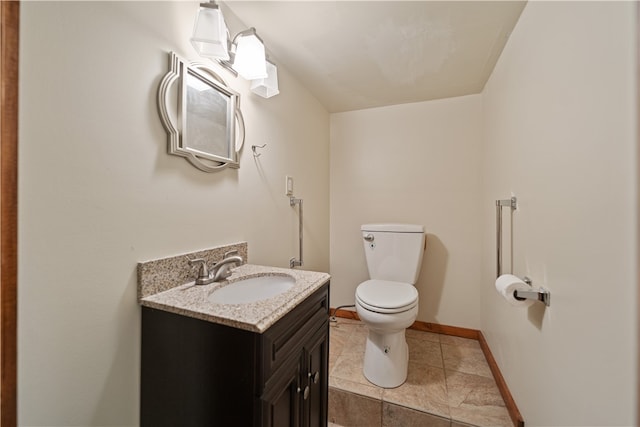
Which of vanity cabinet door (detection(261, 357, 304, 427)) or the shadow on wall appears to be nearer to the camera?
vanity cabinet door (detection(261, 357, 304, 427))

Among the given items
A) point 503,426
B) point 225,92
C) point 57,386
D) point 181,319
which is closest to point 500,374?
point 503,426

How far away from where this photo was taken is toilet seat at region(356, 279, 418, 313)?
1387mm

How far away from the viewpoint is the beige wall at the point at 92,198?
0.58m

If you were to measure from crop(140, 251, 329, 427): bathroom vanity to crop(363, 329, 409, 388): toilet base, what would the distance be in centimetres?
67

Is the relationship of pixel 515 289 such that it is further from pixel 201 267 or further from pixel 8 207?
pixel 8 207

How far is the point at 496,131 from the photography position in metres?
1.52

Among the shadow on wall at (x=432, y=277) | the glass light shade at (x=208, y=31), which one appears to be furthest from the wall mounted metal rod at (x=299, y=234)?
the shadow on wall at (x=432, y=277)

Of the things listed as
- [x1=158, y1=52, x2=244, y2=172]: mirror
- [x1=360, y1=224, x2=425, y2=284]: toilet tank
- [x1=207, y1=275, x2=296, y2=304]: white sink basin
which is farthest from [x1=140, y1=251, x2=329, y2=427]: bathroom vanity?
[x1=360, y1=224, x2=425, y2=284]: toilet tank

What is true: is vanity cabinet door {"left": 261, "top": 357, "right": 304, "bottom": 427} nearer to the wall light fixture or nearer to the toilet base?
the toilet base

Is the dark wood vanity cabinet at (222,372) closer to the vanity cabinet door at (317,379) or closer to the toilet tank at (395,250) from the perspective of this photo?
the vanity cabinet door at (317,379)

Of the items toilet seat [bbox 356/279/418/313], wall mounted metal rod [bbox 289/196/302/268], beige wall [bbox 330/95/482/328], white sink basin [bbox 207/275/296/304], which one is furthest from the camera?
beige wall [bbox 330/95/482/328]

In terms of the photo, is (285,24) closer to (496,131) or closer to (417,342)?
(496,131)

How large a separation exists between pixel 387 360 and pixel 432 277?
0.90m

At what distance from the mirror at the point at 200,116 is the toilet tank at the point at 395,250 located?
4.04 feet
